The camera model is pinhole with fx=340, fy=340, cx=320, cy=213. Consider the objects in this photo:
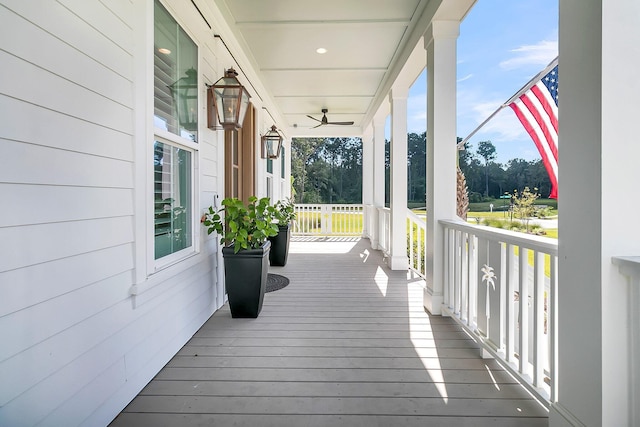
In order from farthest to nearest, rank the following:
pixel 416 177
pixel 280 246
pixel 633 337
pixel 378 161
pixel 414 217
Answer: pixel 378 161 → pixel 416 177 → pixel 280 246 → pixel 414 217 → pixel 633 337

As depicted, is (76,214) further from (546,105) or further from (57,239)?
(546,105)

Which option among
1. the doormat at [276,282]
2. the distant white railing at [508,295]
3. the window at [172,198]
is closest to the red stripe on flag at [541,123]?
the distant white railing at [508,295]

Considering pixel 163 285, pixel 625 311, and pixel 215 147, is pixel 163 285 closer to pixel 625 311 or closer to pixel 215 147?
pixel 215 147

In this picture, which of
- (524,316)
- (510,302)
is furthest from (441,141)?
(524,316)

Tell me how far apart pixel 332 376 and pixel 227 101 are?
2248mm

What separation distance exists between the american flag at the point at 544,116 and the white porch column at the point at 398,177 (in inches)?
60.9

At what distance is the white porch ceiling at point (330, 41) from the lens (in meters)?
3.10

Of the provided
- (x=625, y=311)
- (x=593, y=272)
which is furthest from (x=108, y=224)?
(x=625, y=311)

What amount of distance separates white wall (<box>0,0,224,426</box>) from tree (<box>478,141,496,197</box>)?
12.3ft

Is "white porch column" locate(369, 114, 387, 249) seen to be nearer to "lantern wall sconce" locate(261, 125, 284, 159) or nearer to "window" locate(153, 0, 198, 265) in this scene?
"lantern wall sconce" locate(261, 125, 284, 159)

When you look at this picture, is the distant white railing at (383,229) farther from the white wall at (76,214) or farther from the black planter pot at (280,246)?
the white wall at (76,214)

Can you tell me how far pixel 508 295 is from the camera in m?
1.97

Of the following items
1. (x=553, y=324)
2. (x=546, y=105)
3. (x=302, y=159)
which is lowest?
(x=553, y=324)

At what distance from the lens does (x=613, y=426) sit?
1210mm
